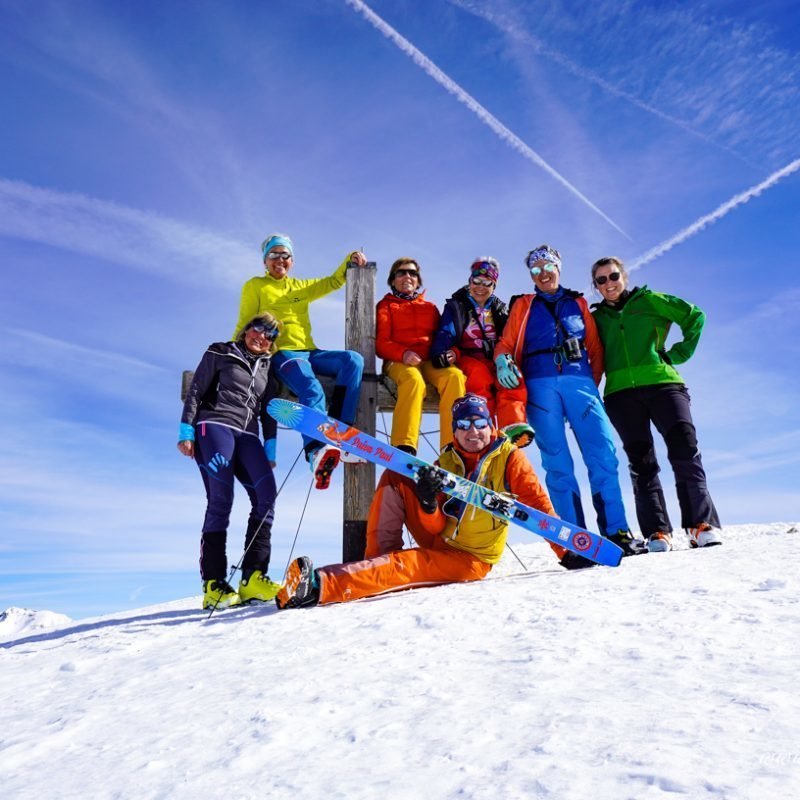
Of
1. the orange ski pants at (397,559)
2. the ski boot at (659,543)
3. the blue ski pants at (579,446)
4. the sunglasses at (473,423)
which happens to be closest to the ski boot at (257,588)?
the orange ski pants at (397,559)

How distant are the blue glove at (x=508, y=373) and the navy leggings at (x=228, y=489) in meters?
2.10

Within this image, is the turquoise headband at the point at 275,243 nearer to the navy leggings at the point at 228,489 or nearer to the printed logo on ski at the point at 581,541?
the navy leggings at the point at 228,489

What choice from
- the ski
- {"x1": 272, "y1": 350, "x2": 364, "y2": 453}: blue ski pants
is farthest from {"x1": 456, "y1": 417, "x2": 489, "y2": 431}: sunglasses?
{"x1": 272, "y1": 350, "x2": 364, "y2": 453}: blue ski pants

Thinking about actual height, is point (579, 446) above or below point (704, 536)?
above

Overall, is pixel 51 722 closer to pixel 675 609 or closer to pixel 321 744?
pixel 321 744

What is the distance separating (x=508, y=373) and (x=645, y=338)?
1.32 meters

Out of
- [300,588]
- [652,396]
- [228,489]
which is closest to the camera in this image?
[300,588]

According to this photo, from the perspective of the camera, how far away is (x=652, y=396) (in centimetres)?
562

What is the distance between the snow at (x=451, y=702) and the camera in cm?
168

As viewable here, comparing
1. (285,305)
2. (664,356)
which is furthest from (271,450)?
(664,356)

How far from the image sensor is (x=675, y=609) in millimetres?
3049

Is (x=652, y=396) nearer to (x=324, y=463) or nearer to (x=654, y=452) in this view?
(x=654, y=452)

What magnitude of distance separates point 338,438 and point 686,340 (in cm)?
328

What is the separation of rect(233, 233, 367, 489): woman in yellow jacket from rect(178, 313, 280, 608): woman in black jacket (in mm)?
276
